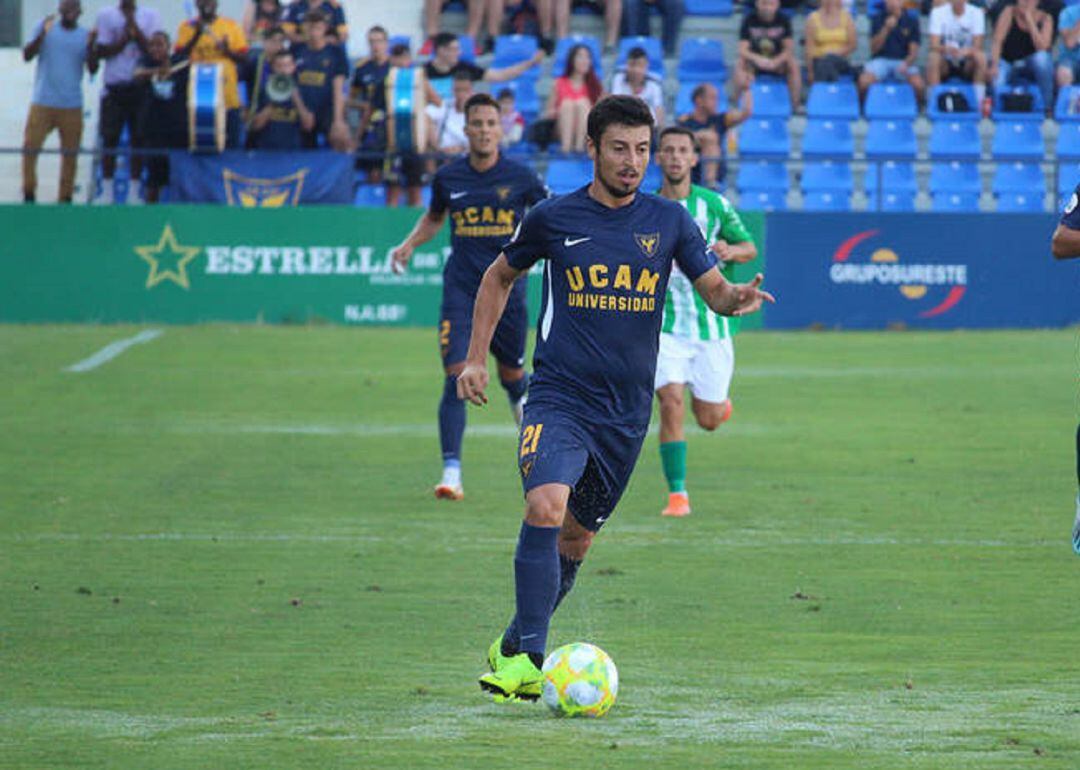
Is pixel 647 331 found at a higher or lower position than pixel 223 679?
higher

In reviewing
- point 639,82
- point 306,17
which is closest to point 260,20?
point 306,17

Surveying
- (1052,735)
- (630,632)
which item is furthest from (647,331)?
(1052,735)

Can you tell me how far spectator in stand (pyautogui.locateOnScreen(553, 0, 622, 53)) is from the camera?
2703 centimetres

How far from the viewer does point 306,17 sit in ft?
77.5

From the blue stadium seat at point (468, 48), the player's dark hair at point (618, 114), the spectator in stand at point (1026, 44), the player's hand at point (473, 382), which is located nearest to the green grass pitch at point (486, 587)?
the player's hand at point (473, 382)

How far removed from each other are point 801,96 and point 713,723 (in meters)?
21.7

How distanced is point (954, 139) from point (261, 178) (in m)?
9.12

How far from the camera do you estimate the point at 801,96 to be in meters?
27.2

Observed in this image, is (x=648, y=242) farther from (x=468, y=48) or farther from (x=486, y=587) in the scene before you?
(x=468, y=48)

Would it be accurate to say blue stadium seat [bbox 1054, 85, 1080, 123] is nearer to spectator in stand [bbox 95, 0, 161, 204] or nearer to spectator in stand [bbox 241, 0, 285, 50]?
spectator in stand [bbox 241, 0, 285, 50]

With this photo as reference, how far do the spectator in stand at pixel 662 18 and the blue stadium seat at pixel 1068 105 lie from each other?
5.20 meters

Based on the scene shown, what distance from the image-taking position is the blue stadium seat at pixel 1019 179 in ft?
83.7

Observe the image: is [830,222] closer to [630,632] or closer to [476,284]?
[476,284]

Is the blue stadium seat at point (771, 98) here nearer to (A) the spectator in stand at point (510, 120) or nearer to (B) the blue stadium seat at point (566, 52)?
(B) the blue stadium seat at point (566, 52)
